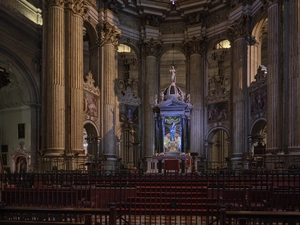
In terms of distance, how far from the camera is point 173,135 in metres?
21.9

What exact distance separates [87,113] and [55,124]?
165 inches

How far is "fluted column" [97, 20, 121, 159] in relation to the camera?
73.7 feet

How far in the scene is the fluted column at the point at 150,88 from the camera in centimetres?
2502

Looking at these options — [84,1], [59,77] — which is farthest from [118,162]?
[84,1]

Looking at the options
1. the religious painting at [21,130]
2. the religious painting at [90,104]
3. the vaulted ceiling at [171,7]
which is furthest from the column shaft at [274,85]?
the religious painting at [21,130]

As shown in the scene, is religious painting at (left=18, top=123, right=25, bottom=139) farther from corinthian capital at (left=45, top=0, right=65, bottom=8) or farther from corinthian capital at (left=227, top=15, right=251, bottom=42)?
corinthian capital at (left=227, top=15, right=251, bottom=42)

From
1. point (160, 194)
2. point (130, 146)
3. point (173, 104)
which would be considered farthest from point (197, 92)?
point (160, 194)

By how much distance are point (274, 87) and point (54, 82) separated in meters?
10.3

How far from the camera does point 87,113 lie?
20.9 metres

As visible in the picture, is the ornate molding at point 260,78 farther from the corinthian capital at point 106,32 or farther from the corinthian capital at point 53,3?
the corinthian capital at point 53,3

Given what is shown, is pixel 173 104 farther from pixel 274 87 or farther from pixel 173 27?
pixel 173 27

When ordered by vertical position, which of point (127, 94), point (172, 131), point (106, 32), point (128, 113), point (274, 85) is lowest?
point (172, 131)

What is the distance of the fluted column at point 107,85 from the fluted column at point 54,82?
5.33 metres

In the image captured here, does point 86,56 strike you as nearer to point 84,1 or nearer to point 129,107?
point 129,107
